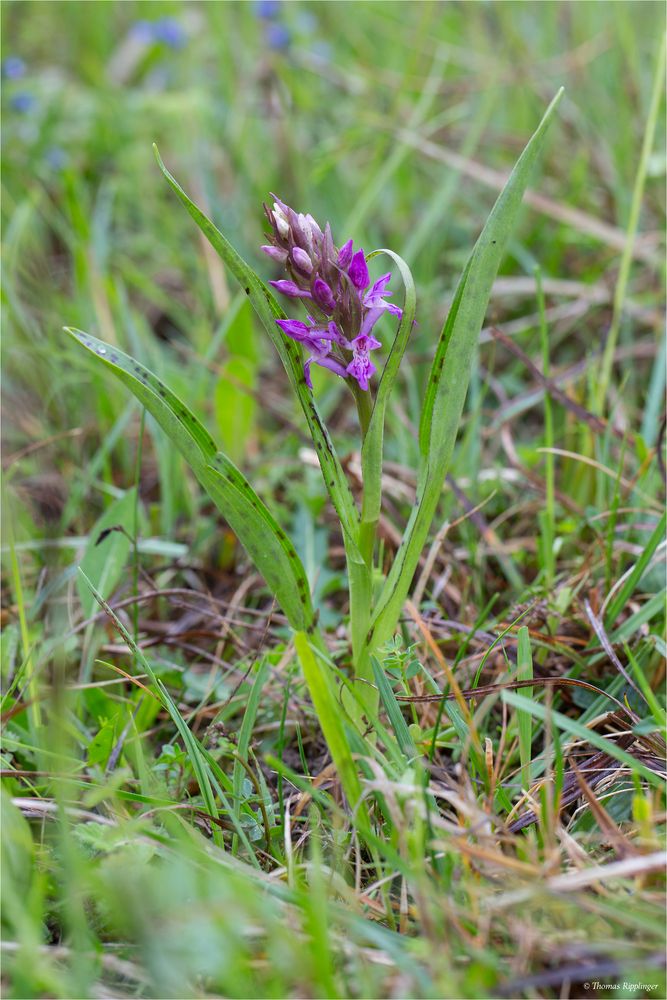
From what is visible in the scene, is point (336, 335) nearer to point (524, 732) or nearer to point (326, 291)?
point (326, 291)

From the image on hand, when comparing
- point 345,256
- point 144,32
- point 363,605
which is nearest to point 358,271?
point 345,256

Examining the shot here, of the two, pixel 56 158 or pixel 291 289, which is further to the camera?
pixel 56 158

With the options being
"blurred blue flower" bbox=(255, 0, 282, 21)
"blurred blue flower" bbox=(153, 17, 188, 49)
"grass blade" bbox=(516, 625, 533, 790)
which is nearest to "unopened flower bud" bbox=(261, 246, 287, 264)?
"grass blade" bbox=(516, 625, 533, 790)

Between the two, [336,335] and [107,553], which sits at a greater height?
[336,335]

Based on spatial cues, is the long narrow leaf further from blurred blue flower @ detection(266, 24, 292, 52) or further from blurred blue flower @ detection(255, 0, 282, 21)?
blurred blue flower @ detection(255, 0, 282, 21)

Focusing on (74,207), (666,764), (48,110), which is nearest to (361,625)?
(666,764)

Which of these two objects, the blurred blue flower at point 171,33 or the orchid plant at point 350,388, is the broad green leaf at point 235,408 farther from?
the blurred blue flower at point 171,33

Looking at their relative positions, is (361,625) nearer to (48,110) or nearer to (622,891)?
(622,891)
